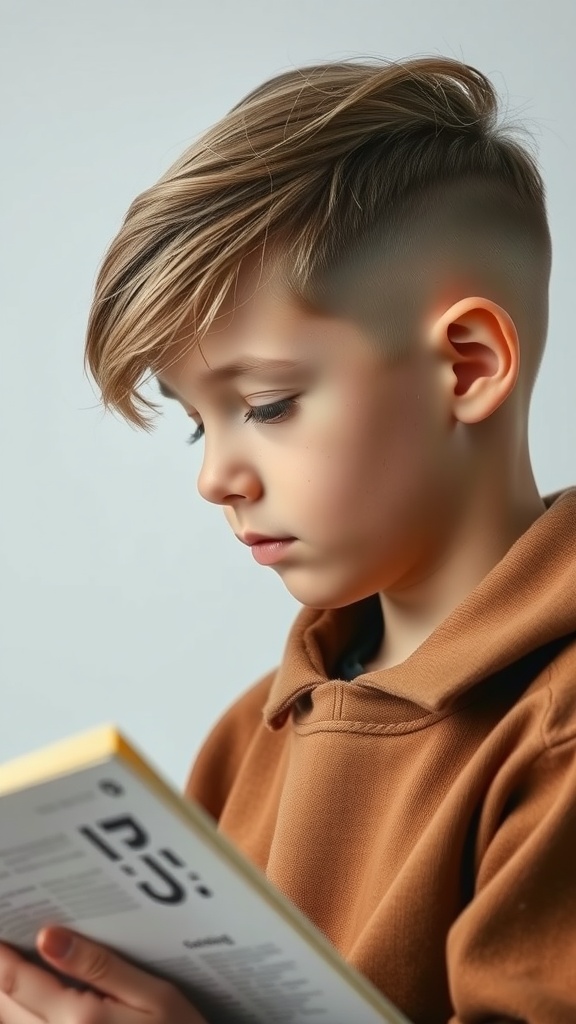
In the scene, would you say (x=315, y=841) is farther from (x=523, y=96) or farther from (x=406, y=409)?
(x=523, y=96)

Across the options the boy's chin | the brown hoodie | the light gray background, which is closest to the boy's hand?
→ the brown hoodie

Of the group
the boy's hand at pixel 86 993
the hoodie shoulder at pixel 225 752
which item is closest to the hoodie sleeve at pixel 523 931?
the boy's hand at pixel 86 993

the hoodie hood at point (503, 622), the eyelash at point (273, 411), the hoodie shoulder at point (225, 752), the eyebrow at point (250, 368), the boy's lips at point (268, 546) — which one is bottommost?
the hoodie shoulder at point (225, 752)

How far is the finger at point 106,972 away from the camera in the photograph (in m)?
0.72

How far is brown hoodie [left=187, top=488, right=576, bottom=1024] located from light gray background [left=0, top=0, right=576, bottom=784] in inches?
22.8

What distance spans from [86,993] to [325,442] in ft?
1.13

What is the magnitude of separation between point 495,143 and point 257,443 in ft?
0.89

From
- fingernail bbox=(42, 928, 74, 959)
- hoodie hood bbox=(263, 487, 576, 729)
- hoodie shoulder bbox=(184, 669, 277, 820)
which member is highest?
fingernail bbox=(42, 928, 74, 959)

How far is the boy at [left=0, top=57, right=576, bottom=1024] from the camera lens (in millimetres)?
833

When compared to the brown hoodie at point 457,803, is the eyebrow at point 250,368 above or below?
above

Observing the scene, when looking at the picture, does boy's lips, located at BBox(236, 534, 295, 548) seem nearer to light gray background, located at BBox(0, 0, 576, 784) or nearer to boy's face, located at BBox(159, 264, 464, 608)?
boy's face, located at BBox(159, 264, 464, 608)

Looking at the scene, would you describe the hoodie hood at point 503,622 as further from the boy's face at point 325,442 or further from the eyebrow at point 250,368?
the eyebrow at point 250,368

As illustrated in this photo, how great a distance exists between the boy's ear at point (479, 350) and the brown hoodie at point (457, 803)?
0.27 feet

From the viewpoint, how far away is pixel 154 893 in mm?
674
